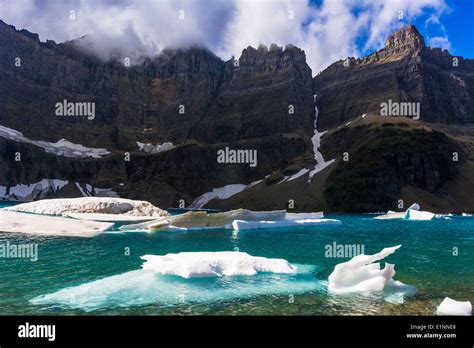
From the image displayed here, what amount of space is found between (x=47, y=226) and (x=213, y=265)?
35109mm

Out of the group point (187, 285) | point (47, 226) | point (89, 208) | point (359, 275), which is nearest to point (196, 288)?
point (187, 285)

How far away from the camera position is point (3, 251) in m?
33.0

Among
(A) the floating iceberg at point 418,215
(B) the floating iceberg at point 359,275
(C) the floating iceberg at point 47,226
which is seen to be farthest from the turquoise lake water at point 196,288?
(A) the floating iceberg at point 418,215

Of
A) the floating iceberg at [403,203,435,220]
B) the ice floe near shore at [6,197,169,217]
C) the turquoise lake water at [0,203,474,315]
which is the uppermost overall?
the ice floe near shore at [6,197,169,217]

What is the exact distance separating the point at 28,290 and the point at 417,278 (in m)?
22.7

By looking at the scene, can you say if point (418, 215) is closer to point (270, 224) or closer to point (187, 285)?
point (270, 224)

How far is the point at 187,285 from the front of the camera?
22.2 meters

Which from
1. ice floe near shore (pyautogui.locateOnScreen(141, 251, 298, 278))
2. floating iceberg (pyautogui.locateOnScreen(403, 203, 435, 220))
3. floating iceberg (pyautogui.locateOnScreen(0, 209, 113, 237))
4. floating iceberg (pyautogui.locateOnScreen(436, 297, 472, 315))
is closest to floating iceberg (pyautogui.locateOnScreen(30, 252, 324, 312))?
ice floe near shore (pyautogui.locateOnScreen(141, 251, 298, 278))

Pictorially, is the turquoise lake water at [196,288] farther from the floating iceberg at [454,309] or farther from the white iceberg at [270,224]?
the white iceberg at [270,224]

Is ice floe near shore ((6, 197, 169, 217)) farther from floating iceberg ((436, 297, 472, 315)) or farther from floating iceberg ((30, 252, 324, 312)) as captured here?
floating iceberg ((436, 297, 472, 315))

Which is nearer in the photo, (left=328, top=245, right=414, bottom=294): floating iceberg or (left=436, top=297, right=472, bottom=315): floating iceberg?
(left=436, top=297, right=472, bottom=315): floating iceberg

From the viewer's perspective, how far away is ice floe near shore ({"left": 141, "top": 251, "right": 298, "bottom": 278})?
960 inches
